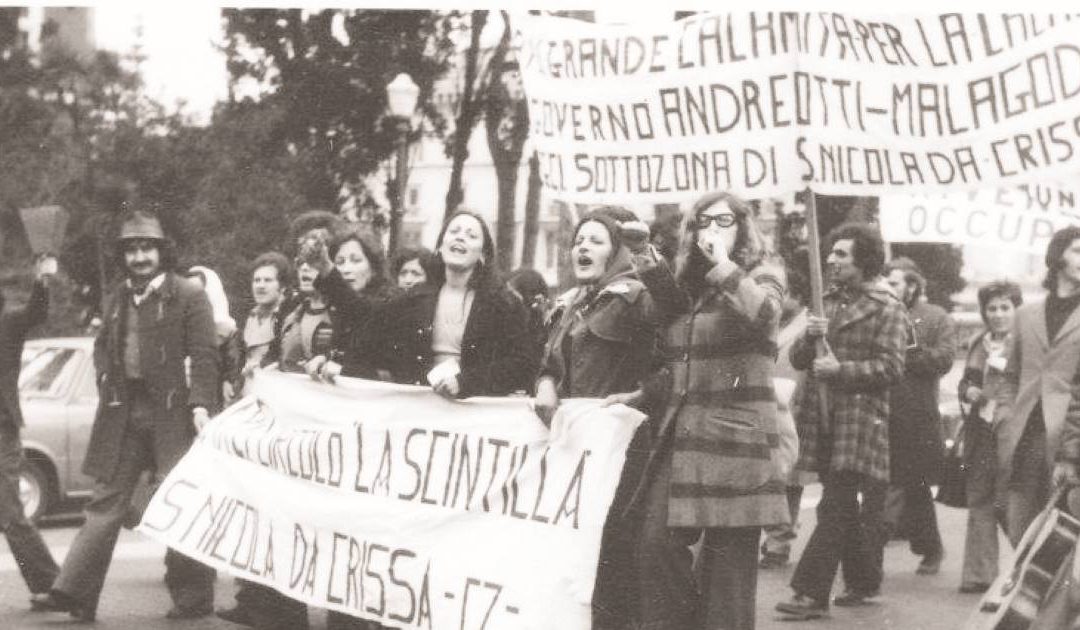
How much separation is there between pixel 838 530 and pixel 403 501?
7.22 ft

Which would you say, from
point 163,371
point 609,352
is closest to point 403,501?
point 609,352

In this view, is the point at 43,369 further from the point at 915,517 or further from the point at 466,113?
the point at 466,113

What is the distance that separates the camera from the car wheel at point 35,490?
44.2 ft

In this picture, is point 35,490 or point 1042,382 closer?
point 1042,382

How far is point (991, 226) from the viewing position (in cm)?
961

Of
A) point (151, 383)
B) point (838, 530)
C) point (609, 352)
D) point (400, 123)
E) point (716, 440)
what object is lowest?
point (838, 530)

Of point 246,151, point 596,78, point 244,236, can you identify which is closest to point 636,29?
point 596,78

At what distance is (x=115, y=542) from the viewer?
8.46 meters

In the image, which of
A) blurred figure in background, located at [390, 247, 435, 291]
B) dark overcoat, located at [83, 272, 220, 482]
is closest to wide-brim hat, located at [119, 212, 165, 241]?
dark overcoat, located at [83, 272, 220, 482]

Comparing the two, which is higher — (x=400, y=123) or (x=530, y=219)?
(x=400, y=123)

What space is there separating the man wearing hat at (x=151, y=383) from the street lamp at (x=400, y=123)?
9494mm

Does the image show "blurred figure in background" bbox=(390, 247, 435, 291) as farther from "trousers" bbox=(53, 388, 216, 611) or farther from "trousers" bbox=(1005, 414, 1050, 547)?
"trousers" bbox=(1005, 414, 1050, 547)

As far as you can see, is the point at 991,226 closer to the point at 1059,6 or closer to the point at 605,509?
the point at 1059,6

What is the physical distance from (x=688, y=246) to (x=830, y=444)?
243 centimetres
